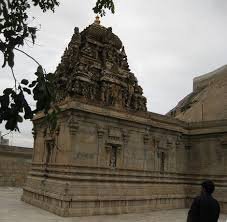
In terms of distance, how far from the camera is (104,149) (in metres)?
14.9

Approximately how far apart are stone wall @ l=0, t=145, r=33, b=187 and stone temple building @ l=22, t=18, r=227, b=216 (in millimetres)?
8008

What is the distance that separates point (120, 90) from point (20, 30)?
13.3 m

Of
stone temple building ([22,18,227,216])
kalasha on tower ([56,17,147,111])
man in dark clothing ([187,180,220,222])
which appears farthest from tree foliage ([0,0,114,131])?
kalasha on tower ([56,17,147,111])

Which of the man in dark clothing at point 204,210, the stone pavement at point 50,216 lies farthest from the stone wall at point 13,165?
the man in dark clothing at point 204,210

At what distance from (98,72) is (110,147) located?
4018 mm

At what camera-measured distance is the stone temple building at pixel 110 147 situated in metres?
13.8

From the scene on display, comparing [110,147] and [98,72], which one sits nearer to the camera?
[110,147]

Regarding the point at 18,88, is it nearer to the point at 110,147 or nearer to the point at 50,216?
the point at 50,216

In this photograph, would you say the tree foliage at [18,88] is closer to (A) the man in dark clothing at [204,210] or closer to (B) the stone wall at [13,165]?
(A) the man in dark clothing at [204,210]

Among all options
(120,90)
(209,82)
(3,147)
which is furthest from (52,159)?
(209,82)

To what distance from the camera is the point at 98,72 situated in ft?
54.6

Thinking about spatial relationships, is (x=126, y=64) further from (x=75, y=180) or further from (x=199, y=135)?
(x=75, y=180)

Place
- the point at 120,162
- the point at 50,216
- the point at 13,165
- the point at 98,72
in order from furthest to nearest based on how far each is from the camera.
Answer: the point at 13,165, the point at 98,72, the point at 120,162, the point at 50,216

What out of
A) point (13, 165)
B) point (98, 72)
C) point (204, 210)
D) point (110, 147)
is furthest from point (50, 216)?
point (13, 165)
